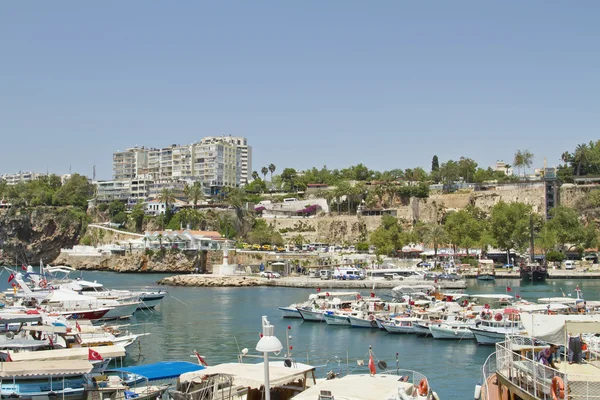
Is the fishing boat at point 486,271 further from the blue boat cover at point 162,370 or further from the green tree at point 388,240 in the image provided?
the blue boat cover at point 162,370

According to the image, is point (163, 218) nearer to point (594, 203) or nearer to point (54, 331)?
point (594, 203)

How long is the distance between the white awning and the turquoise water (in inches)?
509

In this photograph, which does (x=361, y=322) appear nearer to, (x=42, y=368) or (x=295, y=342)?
(x=295, y=342)

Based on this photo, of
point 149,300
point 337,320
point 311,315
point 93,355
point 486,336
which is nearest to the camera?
point 93,355

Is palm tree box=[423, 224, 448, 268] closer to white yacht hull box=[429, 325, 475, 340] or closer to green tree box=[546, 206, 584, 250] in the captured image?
green tree box=[546, 206, 584, 250]

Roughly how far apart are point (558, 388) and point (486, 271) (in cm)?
7803

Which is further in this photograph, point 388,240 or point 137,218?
point 137,218

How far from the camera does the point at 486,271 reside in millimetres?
88938

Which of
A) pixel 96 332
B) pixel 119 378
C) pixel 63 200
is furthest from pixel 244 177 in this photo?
pixel 119 378

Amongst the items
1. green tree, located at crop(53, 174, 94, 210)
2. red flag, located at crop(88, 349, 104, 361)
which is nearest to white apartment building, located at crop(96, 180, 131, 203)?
green tree, located at crop(53, 174, 94, 210)

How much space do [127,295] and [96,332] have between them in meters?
19.1

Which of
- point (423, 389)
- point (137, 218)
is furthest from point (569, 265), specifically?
point (423, 389)

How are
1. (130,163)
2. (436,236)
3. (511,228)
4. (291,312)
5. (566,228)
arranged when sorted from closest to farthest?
(291,312), (511,228), (436,236), (566,228), (130,163)

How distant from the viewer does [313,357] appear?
3625 cm
